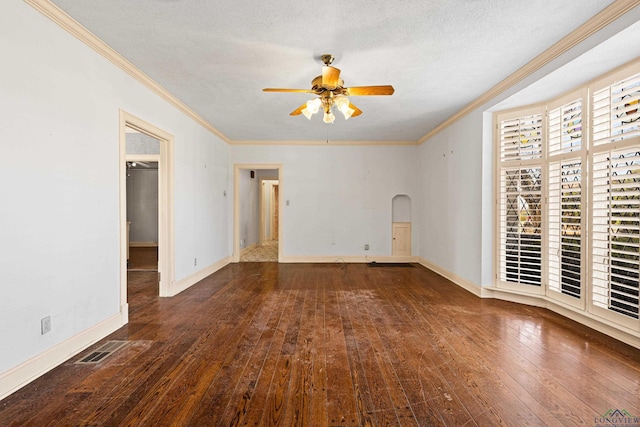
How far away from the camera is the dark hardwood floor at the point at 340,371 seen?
5.90ft

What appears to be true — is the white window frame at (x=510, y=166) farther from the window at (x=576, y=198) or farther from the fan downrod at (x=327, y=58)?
the fan downrod at (x=327, y=58)

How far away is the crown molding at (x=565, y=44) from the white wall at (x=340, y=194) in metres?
2.75

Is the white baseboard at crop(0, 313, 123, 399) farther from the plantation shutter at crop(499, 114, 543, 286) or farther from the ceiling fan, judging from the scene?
the plantation shutter at crop(499, 114, 543, 286)

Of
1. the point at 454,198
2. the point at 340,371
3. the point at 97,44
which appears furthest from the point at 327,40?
the point at 454,198

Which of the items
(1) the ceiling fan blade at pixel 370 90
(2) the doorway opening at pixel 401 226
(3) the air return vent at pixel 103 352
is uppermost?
(1) the ceiling fan blade at pixel 370 90

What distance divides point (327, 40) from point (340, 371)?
8.96 feet

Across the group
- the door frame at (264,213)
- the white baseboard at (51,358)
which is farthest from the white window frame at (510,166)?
the door frame at (264,213)

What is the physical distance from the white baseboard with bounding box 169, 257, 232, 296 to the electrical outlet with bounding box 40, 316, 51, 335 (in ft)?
6.39

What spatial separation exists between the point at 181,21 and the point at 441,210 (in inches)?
189

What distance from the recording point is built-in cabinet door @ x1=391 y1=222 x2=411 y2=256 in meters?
6.95

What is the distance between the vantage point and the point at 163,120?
396 centimetres

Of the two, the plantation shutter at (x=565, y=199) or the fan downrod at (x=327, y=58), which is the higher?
the fan downrod at (x=327, y=58)

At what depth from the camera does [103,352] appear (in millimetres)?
2566

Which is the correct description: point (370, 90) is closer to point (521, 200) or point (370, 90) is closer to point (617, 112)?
point (617, 112)
